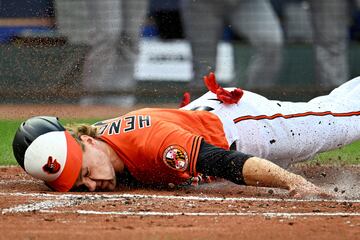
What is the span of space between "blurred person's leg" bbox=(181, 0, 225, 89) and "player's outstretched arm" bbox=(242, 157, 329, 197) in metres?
7.19

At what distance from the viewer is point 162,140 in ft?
19.4

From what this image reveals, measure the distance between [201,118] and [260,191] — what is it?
1.90 feet

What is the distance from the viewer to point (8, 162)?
8242mm

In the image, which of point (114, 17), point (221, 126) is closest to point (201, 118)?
point (221, 126)

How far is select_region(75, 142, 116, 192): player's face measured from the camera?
596 cm

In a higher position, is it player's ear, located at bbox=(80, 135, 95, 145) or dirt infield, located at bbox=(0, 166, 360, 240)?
player's ear, located at bbox=(80, 135, 95, 145)

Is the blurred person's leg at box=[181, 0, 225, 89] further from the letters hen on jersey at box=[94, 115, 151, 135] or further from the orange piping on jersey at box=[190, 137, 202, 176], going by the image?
the orange piping on jersey at box=[190, 137, 202, 176]

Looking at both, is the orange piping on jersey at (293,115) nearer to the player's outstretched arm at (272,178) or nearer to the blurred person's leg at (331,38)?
the player's outstretched arm at (272,178)

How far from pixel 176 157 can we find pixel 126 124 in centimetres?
52

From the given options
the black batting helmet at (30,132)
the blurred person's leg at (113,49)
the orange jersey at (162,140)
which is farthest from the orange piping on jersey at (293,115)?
the blurred person's leg at (113,49)

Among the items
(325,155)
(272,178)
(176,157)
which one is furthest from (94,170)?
(325,155)

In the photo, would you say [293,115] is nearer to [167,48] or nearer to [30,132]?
[30,132]

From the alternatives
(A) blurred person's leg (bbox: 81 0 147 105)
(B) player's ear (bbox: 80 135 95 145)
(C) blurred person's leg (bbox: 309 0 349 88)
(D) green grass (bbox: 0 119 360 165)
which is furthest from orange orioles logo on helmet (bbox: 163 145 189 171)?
(C) blurred person's leg (bbox: 309 0 349 88)

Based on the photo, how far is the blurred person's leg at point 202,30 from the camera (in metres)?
13.0
